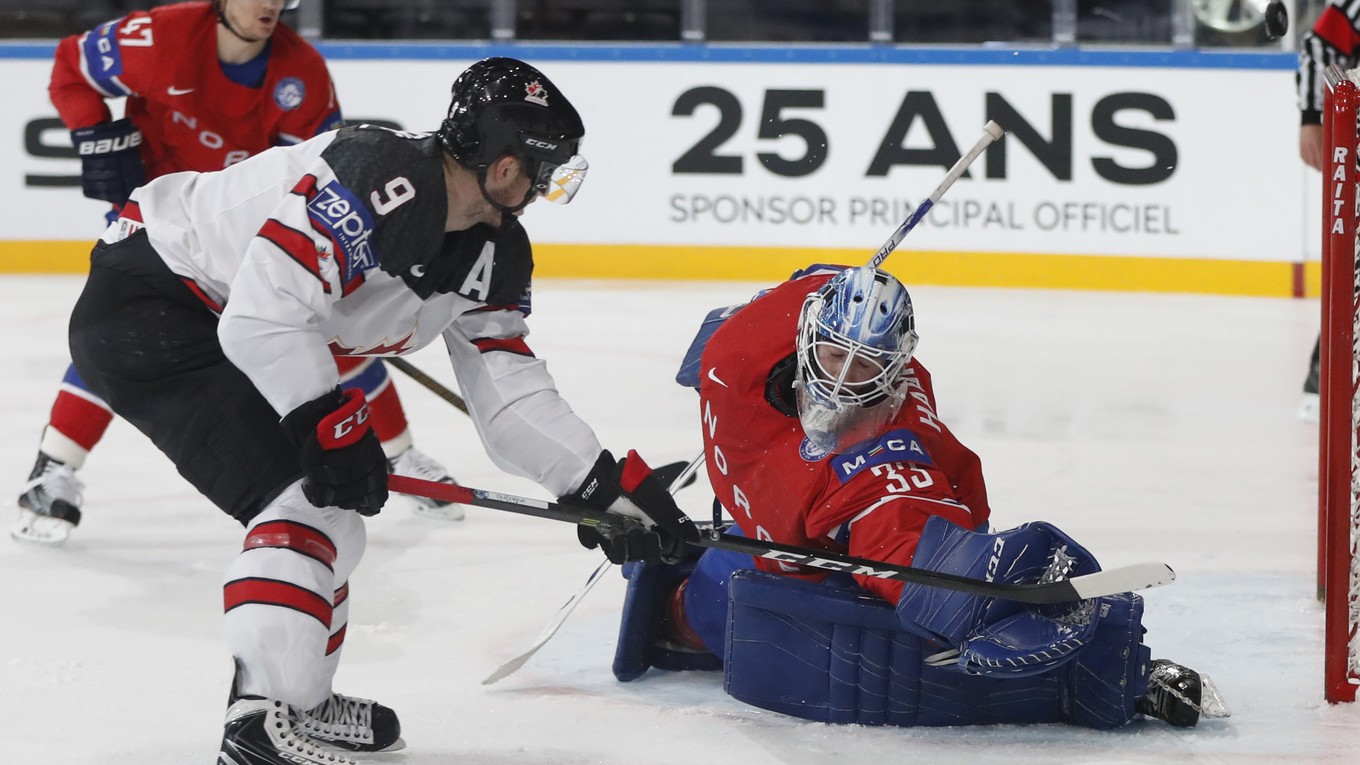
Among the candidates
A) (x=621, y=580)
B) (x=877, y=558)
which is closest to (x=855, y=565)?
(x=877, y=558)

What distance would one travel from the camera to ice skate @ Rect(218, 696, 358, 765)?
210 cm

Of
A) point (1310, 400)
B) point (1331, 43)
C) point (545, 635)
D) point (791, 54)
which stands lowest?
point (1310, 400)

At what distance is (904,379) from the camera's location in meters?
2.50

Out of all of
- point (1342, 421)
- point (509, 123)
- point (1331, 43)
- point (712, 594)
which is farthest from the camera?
point (1331, 43)

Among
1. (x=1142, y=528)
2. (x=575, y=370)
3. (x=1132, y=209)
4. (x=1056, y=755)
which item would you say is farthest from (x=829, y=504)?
(x=1132, y=209)

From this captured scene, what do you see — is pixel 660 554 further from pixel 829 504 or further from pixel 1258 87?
pixel 1258 87

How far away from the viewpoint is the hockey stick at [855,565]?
2178mm

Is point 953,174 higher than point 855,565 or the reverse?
higher

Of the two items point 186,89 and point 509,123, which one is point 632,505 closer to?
point 509,123

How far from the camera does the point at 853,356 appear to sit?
2320 mm

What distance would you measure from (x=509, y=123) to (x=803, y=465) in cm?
62

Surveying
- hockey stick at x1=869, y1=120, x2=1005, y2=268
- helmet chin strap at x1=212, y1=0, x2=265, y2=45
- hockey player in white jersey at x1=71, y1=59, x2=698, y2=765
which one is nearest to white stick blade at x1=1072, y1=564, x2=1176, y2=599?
hockey player in white jersey at x1=71, y1=59, x2=698, y2=765

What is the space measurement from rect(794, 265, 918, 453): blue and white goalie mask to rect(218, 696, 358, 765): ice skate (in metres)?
0.79

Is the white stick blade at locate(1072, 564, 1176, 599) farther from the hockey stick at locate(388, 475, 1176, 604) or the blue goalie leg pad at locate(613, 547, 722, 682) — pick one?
the blue goalie leg pad at locate(613, 547, 722, 682)
